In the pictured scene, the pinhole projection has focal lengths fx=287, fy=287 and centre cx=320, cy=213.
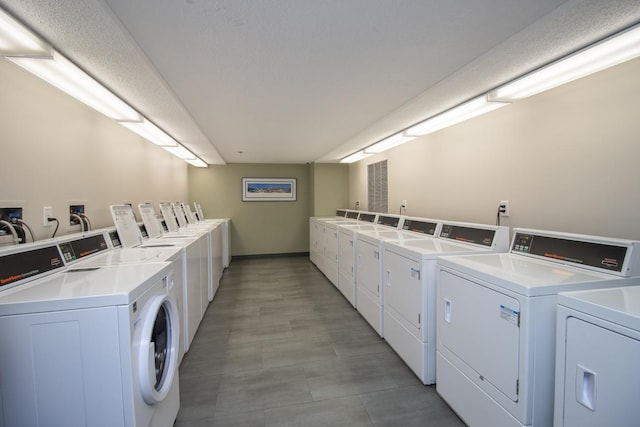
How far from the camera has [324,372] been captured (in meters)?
2.22

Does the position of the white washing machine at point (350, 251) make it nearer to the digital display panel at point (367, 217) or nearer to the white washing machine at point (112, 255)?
the digital display panel at point (367, 217)

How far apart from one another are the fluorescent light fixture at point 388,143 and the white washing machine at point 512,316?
1972mm

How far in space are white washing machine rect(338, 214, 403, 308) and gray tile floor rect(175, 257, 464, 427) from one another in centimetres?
22

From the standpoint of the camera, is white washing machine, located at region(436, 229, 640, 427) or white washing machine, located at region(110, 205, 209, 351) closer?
white washing machine, located at region(436, 229, 640, 427)

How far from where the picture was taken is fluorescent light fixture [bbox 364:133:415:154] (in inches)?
139

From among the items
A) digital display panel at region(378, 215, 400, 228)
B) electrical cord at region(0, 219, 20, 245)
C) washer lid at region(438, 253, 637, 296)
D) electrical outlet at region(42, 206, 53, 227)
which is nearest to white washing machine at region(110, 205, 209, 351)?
electrical outlet at region(42, 206, 53, 227)

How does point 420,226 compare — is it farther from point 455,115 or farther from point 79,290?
point 79,290

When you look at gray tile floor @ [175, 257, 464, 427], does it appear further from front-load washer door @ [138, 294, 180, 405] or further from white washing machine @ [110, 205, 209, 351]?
front-load washer door @ [138, 294, 180, 405]

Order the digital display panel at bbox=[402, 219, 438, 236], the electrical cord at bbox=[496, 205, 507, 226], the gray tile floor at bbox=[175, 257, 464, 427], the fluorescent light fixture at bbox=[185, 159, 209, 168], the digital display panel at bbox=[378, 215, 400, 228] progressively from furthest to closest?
the fluorescent light fixture at bbox=[185, 159, 209, 168]
the digital display panel at bbox=[378, 215, 400, 228]
the digital display panel at bbox=[402, 219, 438, 236]
the electrical cord at bbox=[496, 205, 507, 226]
the gray tile floor at bbox=[175, 257, 464, 427]

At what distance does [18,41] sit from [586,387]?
2.77m

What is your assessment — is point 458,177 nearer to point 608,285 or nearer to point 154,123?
point 608,285

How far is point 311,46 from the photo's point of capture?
5.11ft

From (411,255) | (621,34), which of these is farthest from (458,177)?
(621,34)

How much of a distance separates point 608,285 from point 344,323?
7.41 ft
